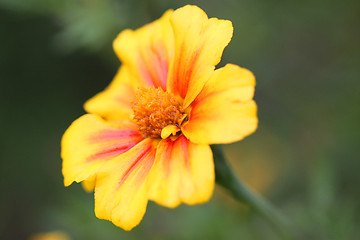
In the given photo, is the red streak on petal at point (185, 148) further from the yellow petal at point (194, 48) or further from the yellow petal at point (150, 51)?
the yellow petal at point (150, 51)

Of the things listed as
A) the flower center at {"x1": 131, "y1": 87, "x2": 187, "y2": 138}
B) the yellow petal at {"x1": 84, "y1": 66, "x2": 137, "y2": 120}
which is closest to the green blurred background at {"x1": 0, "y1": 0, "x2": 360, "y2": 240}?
the yellow petal at {"x1": 84, "y1": 66, "x2": 137, "y2": 120}

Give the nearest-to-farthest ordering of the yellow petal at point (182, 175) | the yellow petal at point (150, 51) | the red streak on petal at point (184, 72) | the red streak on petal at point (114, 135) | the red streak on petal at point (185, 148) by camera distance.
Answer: the yellow petal at point (182, 175) < the red streak on petal at point (185, 148) < the red streak on petal at point (184, 72) < the red streak on petal at point (114, 135) < the yellow petal at point (150, 51)

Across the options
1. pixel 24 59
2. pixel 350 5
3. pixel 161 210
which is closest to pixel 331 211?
pixel 161 210

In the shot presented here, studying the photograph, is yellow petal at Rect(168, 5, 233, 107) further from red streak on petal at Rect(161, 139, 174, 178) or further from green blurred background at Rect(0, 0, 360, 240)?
green blurred background at Rect(0, 0, 360, 240)

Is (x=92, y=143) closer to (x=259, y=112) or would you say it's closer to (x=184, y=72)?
(x=184, y=72)

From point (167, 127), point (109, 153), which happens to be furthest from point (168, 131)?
point (109, 153)

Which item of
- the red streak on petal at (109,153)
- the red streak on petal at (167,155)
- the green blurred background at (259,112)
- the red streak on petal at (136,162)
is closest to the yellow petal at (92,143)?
the red streak on petal at (109,153)
